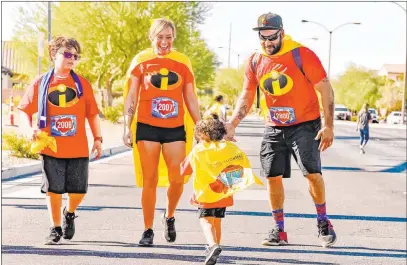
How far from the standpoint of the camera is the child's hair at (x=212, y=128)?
4891mm

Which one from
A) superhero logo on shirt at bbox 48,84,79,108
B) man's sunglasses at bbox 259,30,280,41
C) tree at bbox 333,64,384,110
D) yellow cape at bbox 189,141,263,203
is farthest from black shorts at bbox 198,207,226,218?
tree at bbox 333,64,384,110

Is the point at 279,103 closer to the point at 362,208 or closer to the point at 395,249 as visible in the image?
the point at 395,249

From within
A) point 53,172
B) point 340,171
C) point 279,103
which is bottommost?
point 340,171

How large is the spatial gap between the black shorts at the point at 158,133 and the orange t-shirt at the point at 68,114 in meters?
0.34

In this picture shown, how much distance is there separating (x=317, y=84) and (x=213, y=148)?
2.45ft

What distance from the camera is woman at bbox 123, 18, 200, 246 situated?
5.16m

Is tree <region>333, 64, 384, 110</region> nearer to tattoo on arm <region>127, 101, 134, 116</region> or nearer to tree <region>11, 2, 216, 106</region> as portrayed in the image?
tree <region>11, 2, 216, 106</region>

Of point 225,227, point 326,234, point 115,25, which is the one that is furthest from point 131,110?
point 115,25

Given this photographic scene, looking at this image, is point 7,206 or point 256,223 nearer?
point 256,223

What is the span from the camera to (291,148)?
5.02m

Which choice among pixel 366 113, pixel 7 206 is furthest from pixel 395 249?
pixel 366 113

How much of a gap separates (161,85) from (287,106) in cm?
86

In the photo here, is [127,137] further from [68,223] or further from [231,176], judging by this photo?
[68,223]

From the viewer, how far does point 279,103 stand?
4.70 metres
